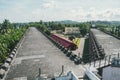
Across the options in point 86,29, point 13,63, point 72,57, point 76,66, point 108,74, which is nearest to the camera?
point 108,74

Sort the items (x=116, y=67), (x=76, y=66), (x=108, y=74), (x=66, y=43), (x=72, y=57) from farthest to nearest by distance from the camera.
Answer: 1. (x=66, y=43)
2. (x=72, y=57)
3. (x=76, y=66)
4. (x=108, y=74)
5. (x=116, y=67)

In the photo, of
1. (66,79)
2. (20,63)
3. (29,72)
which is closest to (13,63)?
(20,63)

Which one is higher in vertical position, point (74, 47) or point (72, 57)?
point (72, 57)

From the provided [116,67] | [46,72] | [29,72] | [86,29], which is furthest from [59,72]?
[86,29]

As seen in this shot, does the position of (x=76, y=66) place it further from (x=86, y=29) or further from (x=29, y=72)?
(x=86, y=29)

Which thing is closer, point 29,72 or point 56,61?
point 29,72

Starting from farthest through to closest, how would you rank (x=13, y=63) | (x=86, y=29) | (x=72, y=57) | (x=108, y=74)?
(x=86, y=29) → (x=72, y=57) → (x=13, y=63) → (x=108, y=74)

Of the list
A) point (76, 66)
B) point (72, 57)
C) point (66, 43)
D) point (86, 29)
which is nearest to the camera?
point (76, 66)

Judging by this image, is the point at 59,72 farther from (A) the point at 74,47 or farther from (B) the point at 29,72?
(A) the point at 74,47

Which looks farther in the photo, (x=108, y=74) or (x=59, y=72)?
(x=59, y=72)
